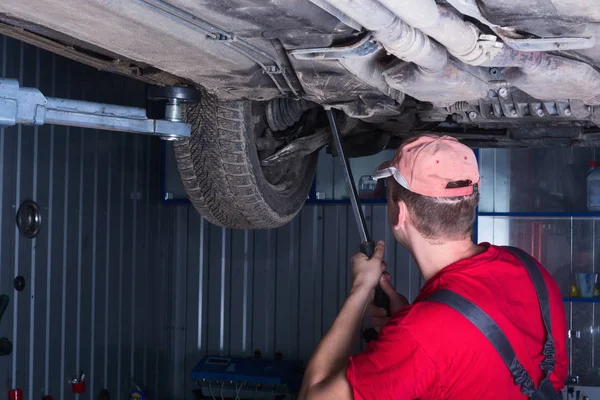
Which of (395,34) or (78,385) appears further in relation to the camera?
(78,385)

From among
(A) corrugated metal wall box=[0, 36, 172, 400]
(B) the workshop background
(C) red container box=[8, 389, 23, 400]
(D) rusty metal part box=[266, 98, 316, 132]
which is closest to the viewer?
(D) rusty metal part box=[266, 98, 316, 132]

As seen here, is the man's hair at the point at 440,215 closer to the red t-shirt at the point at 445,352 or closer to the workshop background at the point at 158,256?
the red t-shirt at the point at 445,352

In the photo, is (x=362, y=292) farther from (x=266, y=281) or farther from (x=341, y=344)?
(x=266, y=281)

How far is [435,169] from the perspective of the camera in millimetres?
1746

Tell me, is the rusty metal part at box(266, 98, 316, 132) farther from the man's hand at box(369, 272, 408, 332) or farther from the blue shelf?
the blue shelf

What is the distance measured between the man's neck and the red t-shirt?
10cm

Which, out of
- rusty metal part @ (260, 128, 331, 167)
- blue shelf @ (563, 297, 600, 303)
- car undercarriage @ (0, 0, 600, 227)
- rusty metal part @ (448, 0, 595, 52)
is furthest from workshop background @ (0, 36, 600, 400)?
rusty metal part @ (448, 0, 595, 52)

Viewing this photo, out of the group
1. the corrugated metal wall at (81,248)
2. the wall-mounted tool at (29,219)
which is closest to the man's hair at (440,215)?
the corrugated metal wall at (81,248)

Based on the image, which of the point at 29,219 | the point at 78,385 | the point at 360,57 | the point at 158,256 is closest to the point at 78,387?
the point at 78,385

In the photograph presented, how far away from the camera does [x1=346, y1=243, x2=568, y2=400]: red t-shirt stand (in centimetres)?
149

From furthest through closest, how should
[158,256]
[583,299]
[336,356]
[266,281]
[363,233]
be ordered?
[158,256] < [266,281] < [583,299] < [363,233] < [336,356]

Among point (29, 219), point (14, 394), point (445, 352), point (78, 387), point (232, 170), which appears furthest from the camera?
point (78, 387)

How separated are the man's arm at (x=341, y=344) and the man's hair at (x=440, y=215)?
0.20 m

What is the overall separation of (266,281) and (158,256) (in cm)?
88
